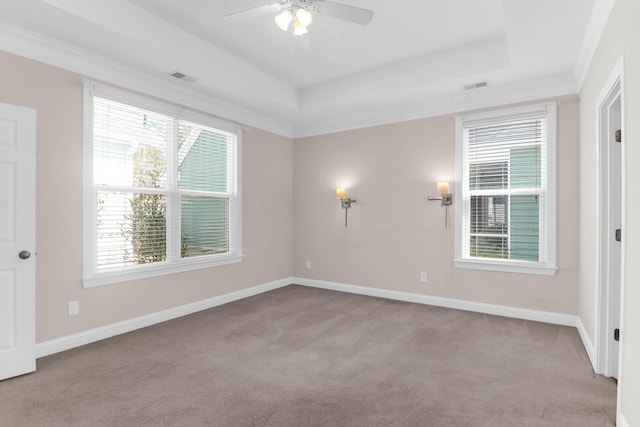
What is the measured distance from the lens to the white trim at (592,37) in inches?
96.2

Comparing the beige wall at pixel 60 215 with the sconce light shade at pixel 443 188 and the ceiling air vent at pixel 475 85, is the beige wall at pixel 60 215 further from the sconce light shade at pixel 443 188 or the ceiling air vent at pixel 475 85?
the ceiling air vent at pixel 475 85

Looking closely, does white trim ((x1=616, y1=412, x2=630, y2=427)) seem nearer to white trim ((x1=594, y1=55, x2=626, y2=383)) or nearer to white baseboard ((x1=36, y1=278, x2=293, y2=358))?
white trim ((x1=594, y1=55, x2=626, y2=383))

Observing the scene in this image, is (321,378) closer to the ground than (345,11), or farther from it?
closer to the ground

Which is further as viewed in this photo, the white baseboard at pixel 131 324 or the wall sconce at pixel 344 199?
the wall sconce at pixel 344 199

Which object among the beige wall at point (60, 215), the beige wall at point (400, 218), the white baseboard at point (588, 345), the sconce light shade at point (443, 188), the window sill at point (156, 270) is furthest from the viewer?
the sconce light shade at point (443, 188)

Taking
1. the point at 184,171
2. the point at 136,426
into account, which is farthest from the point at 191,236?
the point at 136,426

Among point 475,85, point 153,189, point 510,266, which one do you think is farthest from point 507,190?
point 153,189

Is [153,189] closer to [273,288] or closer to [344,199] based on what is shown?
[273,288]

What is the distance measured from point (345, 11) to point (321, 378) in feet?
9.01

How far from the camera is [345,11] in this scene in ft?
8.03

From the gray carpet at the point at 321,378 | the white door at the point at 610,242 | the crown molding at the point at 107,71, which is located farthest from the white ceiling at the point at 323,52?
the gray carpet at the point at 321,378

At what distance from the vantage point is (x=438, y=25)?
338cm

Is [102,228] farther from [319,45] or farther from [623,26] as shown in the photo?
[623,26]

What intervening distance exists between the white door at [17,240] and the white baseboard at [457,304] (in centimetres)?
381
